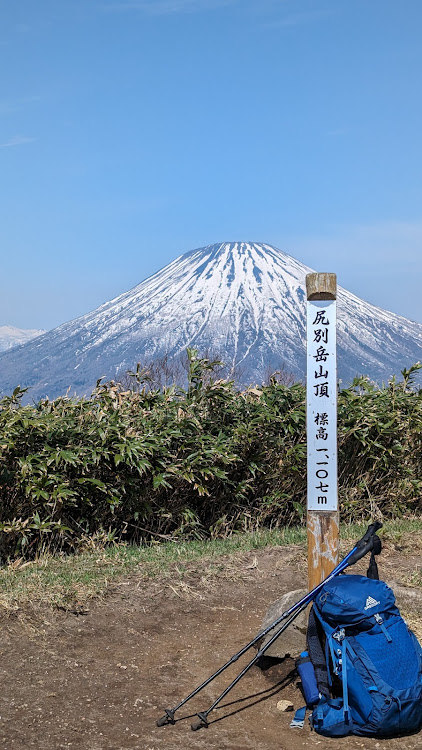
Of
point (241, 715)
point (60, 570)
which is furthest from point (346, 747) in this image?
point (60, 570)

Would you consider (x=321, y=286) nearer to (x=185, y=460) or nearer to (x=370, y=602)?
(x=370, y=602)

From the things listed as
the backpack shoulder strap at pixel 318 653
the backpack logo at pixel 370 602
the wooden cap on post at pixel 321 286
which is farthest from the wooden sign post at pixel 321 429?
the backpack logo at pixel 370 602

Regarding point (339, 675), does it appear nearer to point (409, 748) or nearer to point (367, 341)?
point (409, 748)

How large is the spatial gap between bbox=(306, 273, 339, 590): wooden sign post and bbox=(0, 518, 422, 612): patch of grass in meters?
1.21

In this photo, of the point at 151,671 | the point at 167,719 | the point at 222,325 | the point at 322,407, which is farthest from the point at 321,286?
the point at 222,325

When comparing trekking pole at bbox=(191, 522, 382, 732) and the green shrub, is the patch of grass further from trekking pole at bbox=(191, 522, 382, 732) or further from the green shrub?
trekking pole at bbox=(191, 522, 382, 732)

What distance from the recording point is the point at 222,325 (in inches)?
5915

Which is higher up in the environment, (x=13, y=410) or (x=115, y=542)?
(x=13, y=410)

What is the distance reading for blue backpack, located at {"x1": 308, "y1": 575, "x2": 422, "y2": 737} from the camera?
340 centimetres

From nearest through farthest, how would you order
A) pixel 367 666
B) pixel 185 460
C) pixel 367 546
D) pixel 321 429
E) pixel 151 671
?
pixel 367 666 → pixel 367 546 → pixel 151 671 → pixel 321 429 → pixel 185 460

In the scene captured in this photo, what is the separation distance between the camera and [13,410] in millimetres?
6156

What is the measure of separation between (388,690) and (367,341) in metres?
149

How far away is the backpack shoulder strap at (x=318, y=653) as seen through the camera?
3.71 meters

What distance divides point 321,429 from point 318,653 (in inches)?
50.4
